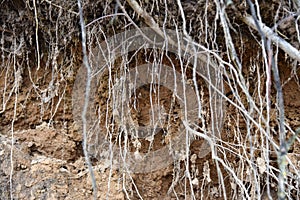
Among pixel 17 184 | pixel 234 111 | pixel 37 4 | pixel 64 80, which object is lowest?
pixel 17 184

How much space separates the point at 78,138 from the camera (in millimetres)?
1394

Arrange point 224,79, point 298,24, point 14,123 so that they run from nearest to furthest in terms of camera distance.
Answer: point 298,24, point 224,79, point 14,123

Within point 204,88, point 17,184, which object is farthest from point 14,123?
point 204,88

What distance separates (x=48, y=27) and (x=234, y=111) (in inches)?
27.2

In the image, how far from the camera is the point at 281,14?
46.8 inches

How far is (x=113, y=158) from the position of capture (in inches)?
53.4

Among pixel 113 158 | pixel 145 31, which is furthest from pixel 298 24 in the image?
pixel 113 158

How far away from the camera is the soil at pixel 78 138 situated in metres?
1.33

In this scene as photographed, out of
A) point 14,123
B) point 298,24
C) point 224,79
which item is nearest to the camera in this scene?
point 298,24

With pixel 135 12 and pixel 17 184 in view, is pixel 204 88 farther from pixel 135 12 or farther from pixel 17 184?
pixel 17 184

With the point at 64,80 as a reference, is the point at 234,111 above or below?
below

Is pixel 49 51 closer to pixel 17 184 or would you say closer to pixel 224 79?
pixel 17 184

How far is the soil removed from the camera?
4.37ft

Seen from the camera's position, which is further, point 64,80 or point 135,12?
point 64,80
